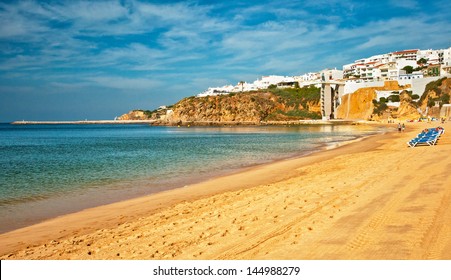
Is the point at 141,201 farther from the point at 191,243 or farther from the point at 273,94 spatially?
the point at 273,94

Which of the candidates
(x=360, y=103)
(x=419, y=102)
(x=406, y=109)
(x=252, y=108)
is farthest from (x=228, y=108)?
(x=419, y=102)

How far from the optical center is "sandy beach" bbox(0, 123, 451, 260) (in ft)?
17.0

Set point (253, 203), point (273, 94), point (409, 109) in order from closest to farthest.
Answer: point (253, 203), point (409, 109), point (273, 94)

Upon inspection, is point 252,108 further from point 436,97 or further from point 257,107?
point 436,97

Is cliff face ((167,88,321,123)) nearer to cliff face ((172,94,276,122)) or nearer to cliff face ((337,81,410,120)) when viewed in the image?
cliff face ((172,94,276,122))

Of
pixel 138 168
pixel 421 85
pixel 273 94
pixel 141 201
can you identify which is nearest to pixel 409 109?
pixel 421 85

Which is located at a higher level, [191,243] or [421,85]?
[421,85]

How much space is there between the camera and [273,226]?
6.42 m

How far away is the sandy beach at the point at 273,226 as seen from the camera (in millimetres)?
5195

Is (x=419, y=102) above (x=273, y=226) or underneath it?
above

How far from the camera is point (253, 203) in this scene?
869cm

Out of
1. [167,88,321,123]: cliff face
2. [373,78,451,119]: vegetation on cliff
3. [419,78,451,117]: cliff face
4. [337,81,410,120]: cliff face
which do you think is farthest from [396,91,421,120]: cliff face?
[167,88,321,123]: cliff face

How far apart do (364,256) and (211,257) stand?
1956 millimetres

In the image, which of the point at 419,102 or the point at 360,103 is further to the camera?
the point at 360,103
